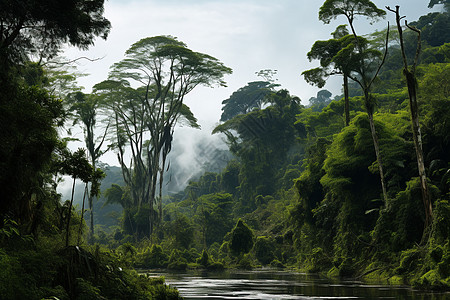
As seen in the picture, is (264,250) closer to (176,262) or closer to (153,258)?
(176,262)

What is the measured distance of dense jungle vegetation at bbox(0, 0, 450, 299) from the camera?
10914 millimetres

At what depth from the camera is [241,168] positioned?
3135 inches

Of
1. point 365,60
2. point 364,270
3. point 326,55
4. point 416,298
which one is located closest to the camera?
point 416,298

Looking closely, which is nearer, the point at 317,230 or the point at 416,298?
the point at 416,298

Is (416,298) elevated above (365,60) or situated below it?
below

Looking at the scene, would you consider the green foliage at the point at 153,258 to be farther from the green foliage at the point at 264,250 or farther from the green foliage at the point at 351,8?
the green foliage at the point at 351,8

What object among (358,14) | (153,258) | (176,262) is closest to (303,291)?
(358,14)

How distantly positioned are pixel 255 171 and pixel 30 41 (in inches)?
2448

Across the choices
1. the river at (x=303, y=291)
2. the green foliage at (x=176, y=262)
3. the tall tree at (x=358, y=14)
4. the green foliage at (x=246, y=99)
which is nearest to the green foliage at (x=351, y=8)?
the tall tree at (x=358, y=14)

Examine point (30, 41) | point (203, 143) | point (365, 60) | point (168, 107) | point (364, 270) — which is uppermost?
point (203, 143)

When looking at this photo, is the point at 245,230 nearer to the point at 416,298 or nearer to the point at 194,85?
the point at 194,85

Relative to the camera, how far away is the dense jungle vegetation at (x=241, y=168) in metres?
10.9

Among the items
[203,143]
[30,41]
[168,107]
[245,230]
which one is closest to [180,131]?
[203,143]

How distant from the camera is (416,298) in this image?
489 inches
